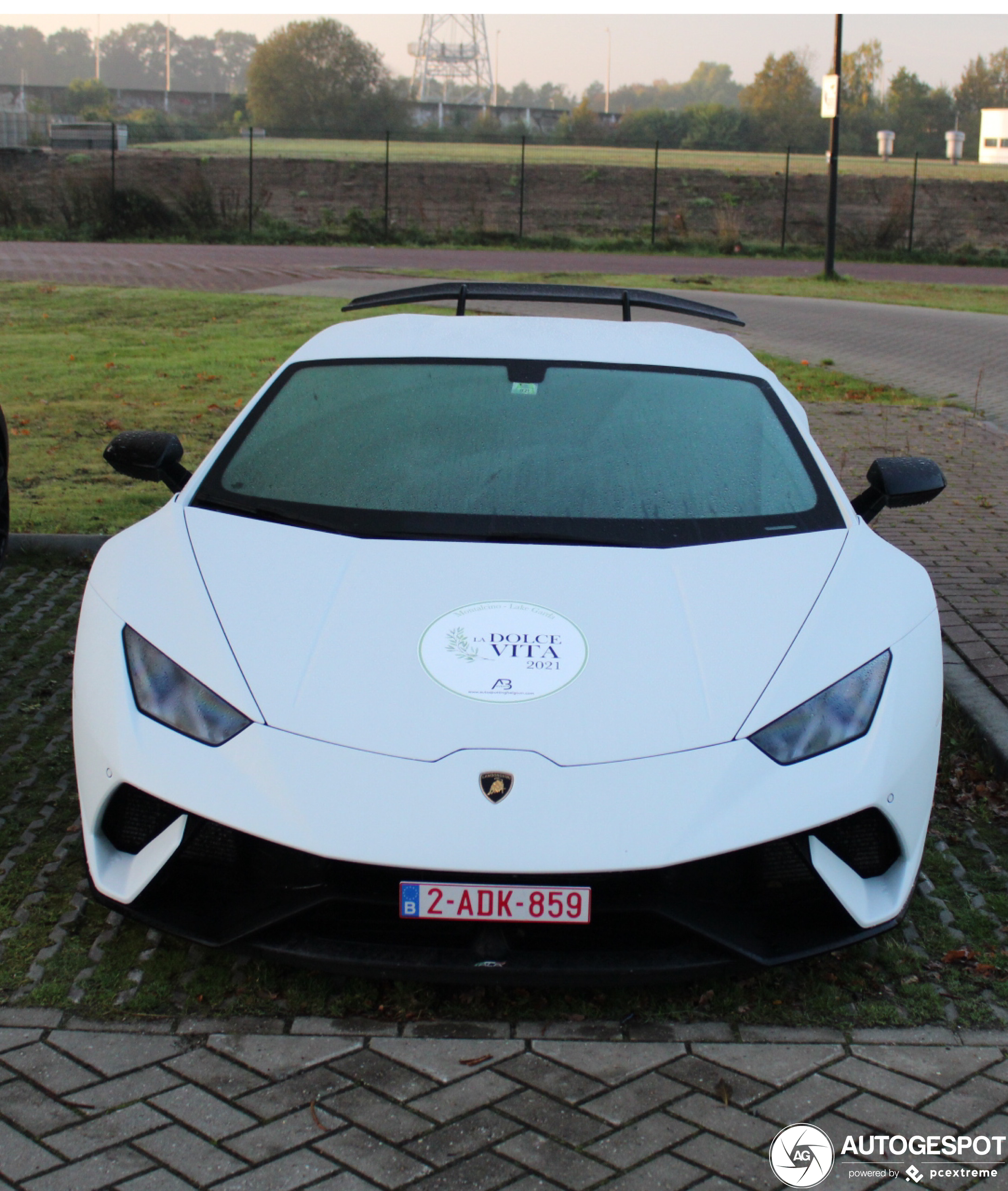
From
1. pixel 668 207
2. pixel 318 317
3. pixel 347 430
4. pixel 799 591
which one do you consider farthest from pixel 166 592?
pixel 668 207

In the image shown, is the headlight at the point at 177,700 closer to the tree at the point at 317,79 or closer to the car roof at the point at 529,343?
the car roof at the point at 529,343

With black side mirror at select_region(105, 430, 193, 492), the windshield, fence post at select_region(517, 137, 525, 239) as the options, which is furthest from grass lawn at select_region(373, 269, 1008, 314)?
black side mirror at select_region(105, 430, 193, 492)

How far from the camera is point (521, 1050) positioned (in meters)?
2.63

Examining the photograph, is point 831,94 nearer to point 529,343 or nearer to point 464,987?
point 529,343

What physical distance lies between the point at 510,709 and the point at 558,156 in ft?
179

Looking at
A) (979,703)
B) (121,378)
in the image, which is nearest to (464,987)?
(979,703)

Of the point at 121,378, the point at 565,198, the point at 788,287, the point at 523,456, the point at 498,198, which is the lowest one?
the point at 121,378

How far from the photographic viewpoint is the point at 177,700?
2.75 m

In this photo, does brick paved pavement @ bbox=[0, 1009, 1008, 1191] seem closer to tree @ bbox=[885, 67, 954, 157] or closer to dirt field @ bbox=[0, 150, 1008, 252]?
dirt field @ bbox=[0, 150, 1008, 252]

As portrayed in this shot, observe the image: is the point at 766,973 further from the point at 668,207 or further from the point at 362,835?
the point at 668,207

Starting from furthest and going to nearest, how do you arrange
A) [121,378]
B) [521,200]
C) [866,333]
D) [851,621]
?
[521,200] < [866,333] < [121,378] < [851,621]

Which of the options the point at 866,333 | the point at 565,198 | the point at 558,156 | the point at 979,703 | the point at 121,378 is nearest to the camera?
the point at 979,703

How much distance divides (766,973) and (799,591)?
93 centimetres

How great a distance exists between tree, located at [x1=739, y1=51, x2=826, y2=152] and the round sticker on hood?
309ft
